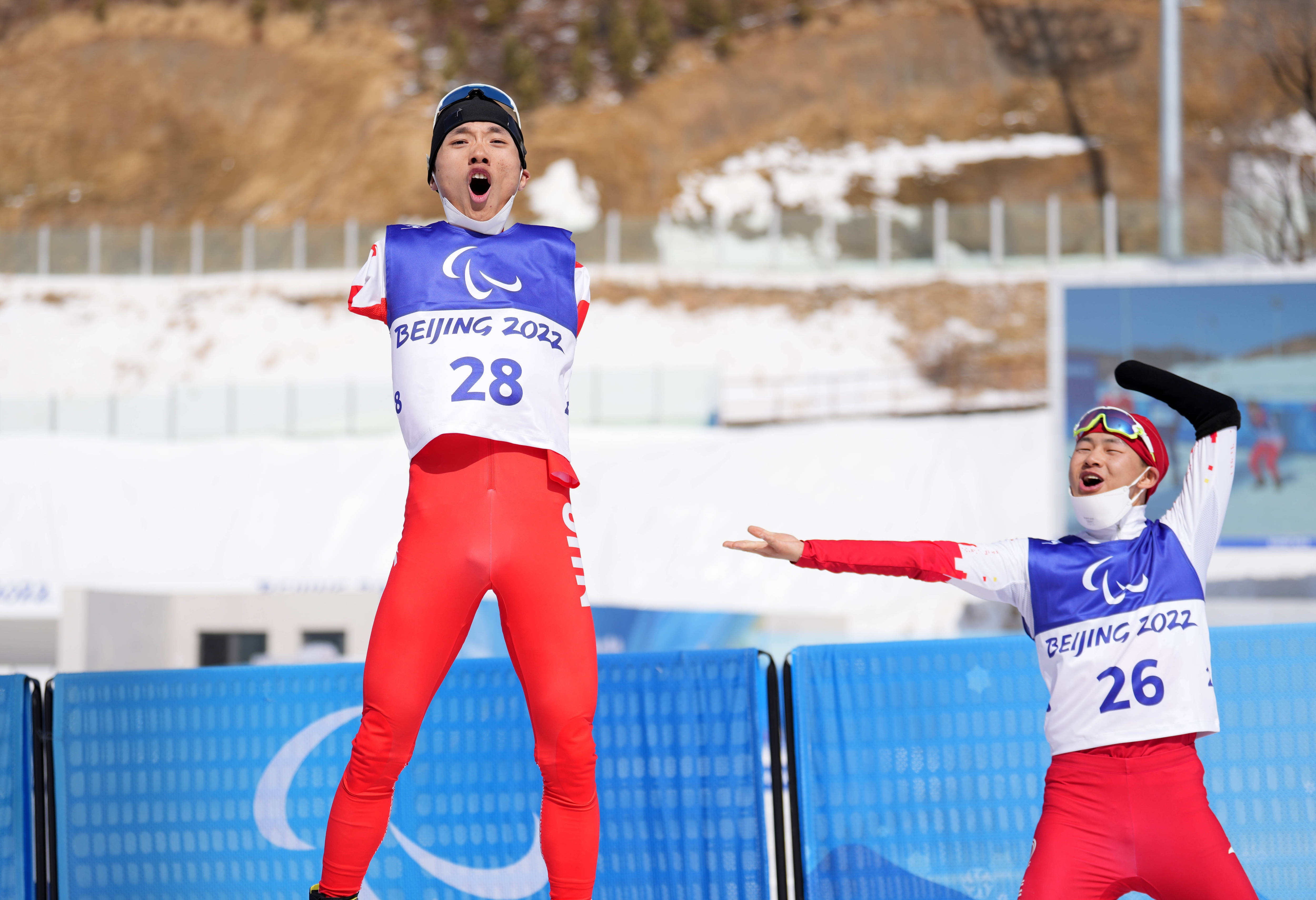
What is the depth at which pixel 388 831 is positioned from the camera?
472 centimetres

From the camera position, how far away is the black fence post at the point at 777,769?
454 centimetres

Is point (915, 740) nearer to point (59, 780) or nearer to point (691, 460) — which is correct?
point (59, 780)

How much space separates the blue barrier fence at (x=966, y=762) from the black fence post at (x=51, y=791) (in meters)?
2.71

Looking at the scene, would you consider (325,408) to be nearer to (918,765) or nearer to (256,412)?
(256,412)

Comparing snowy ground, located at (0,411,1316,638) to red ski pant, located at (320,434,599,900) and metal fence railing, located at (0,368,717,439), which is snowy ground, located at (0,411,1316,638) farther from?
red ski pant, located at (320,434,599,900)

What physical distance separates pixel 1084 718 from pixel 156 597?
13.5 meters

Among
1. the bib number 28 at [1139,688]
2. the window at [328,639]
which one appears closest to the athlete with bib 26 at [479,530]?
the bib number 28 at [1139,688]

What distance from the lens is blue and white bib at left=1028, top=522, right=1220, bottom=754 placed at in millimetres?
3477

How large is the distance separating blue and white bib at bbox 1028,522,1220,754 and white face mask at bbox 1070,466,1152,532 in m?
0.07

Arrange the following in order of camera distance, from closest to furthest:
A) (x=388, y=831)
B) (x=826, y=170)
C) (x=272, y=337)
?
(x=388, y=831) → (x=272, y=337) → (x=826, y=170)

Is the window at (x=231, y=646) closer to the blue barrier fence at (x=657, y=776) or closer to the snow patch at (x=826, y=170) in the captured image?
the blue barrier fence at (x=657, y=776)

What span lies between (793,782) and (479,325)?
207cm

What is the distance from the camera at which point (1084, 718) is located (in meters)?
3.52

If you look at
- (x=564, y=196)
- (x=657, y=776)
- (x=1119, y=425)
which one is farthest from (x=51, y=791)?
(x=564, y=196)
